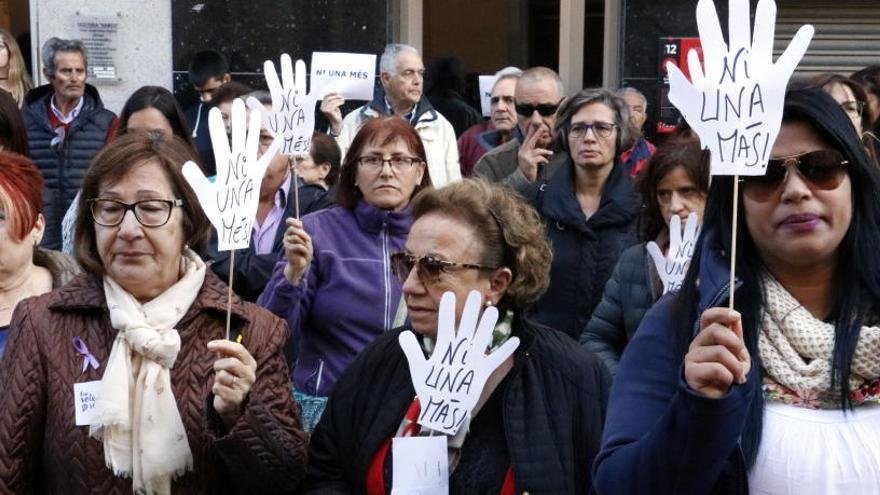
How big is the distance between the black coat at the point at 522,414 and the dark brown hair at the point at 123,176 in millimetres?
621

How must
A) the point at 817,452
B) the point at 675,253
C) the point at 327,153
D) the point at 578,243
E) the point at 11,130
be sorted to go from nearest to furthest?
the point at 817,452 < the point at 675,253 < the point at 11,130 < the point at 578,243 < the point at 327,153

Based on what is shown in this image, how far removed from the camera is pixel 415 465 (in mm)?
3348

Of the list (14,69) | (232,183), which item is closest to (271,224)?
(232,183)

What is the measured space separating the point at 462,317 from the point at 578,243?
2552 mm

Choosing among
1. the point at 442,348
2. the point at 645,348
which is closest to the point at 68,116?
the point at 442,348

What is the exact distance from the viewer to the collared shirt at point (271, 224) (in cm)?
616

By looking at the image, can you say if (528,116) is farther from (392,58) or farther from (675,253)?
(675,253)

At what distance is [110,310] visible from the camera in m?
3.71

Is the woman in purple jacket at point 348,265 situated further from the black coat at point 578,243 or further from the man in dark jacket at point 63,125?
the man in dark jacket at point 63,125

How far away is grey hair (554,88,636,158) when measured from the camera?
20.8 ft

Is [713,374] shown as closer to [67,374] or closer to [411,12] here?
[67,374]

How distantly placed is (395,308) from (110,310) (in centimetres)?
163

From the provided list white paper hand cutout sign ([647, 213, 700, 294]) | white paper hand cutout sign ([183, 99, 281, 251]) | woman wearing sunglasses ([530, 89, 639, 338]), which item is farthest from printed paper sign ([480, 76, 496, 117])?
white paper hand cutout sign ([183, 99, 281, 251])

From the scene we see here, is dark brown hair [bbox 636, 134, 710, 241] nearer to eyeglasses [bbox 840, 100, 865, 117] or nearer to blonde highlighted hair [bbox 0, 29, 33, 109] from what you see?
eyeglasses [bbox 840, 100, 865, 117]
